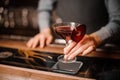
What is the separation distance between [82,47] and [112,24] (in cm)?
23

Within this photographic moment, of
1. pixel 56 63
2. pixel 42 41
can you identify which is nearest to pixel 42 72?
pixel 56 63

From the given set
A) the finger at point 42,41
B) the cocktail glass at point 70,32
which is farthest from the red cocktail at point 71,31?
the finger at point 42,41

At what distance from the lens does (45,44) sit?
1236 millimetres

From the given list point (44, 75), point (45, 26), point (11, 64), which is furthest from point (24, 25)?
point (44, 75)

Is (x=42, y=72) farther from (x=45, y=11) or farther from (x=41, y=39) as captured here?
(x=45, y=11)

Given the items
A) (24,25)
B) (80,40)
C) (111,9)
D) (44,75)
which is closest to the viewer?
(44,75)

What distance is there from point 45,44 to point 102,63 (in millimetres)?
380

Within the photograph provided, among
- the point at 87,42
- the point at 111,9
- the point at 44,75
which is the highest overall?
the point at 111,9

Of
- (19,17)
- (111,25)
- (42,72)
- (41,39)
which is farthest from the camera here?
(19,17)

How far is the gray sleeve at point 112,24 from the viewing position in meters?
1.10

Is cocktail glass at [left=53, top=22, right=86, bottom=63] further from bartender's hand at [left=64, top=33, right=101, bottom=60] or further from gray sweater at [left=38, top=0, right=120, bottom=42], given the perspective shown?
gray sweater at [left=38, top=0, right=120, bottom=42]

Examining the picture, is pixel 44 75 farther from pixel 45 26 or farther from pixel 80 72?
pixel 45 26

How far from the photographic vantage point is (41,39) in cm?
123

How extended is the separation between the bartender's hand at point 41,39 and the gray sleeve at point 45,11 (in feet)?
0.12
